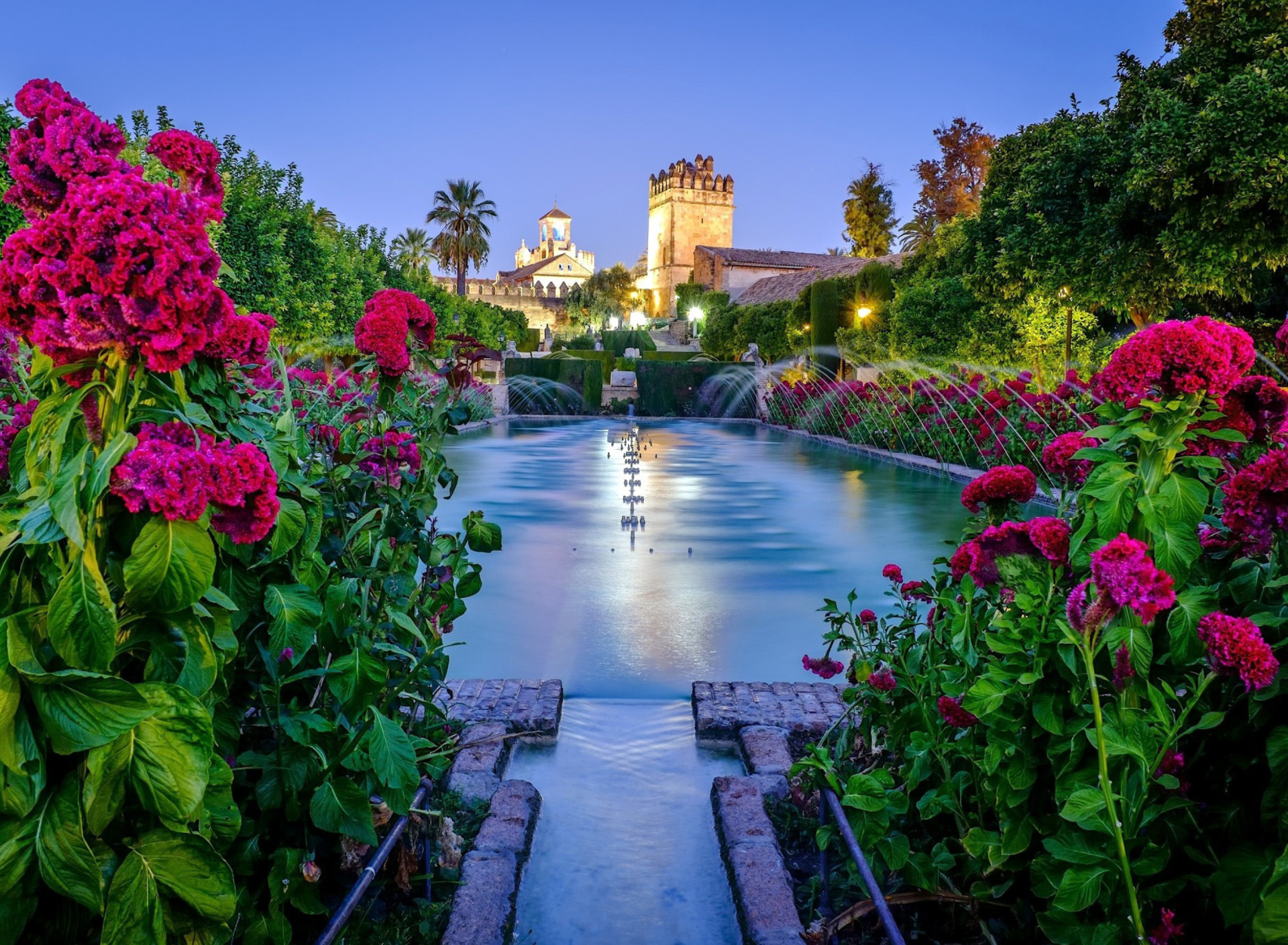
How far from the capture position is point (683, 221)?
78500mm

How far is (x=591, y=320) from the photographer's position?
67625 millimetres

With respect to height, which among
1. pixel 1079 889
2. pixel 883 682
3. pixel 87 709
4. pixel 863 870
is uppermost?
pixel 87 709

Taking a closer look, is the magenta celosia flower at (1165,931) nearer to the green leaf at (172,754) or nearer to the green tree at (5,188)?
the green leaf at (172,754)

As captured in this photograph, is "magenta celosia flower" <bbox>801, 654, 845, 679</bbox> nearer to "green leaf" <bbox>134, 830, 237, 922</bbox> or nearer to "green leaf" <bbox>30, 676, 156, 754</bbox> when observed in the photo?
"green leaf" <bbox>134, 830, 237, 922</bbox>

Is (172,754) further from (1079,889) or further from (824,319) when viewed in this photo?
(824,319)

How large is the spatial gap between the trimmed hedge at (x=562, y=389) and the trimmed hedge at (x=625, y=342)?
17141 millimetres

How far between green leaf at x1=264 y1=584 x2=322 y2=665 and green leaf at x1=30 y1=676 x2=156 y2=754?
1.39ft

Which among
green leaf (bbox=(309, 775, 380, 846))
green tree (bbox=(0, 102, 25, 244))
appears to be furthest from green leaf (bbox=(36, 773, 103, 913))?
green tree (bbox=(0, 102, 25, 244))

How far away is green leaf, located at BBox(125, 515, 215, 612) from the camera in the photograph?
51.6 inches

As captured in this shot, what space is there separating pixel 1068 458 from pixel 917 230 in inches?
1781

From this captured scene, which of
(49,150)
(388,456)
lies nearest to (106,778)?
(49,150)

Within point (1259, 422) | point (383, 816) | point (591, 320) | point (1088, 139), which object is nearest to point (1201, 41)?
point (1088, 139)

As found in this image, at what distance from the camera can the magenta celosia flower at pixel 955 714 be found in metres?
2.13

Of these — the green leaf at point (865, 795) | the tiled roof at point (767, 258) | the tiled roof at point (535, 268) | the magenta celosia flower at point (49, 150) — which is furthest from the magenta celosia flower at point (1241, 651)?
the tiled roof at point (535, 268)
